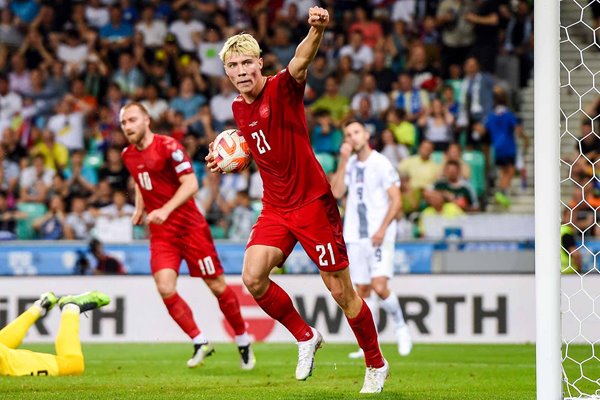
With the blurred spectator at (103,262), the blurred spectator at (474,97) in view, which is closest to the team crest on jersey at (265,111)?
the blurred spectator at (103,262)

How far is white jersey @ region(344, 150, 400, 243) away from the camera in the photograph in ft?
36.0

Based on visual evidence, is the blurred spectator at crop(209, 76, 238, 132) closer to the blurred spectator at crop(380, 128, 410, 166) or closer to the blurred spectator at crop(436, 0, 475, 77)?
the blurred spectator at crop(380, 128, 410, 166)

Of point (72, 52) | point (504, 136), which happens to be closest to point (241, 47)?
point (504, 136)

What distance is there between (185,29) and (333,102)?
3.23 meters

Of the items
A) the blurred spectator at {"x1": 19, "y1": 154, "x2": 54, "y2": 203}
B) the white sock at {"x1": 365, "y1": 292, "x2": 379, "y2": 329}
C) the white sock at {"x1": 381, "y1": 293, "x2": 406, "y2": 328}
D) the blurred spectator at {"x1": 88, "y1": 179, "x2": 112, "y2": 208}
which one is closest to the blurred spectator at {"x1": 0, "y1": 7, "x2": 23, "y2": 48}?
the blurred spectator at {"x1": 19, "y1": 154, "x2": 54, "y2": 203}

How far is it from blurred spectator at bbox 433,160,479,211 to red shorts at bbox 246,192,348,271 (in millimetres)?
7830

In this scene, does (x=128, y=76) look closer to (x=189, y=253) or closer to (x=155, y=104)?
(x=155, y=104)

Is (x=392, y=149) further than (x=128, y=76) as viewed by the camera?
No

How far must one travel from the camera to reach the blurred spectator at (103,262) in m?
13.3

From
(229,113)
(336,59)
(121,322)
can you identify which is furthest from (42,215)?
(336,59)

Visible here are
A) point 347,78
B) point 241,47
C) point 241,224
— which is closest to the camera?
point 241,47

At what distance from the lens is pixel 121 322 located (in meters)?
13.1

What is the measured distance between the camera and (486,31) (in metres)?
17.2

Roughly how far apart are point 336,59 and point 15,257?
21.9 feet
